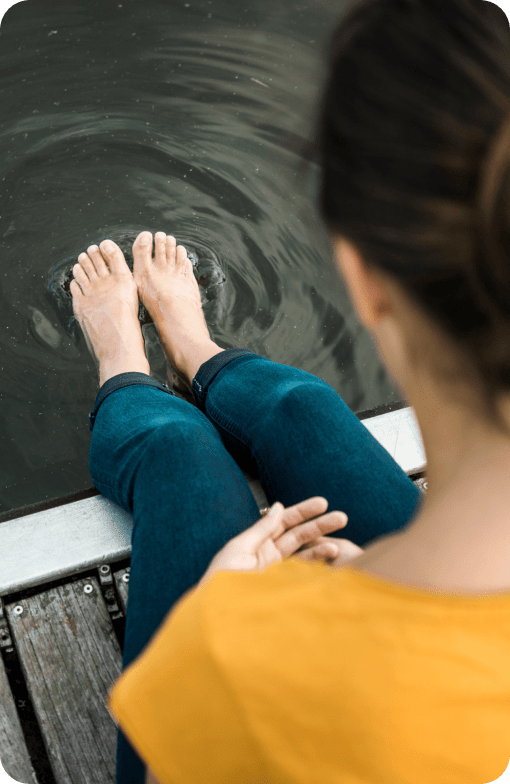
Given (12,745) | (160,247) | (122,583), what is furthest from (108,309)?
(12,745)

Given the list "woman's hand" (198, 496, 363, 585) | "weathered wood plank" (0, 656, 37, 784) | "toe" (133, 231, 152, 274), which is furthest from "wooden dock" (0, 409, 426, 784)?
"toe" (133, 231, 152, 274)

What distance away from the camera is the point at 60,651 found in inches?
44.2

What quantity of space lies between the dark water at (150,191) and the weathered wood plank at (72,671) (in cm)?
50

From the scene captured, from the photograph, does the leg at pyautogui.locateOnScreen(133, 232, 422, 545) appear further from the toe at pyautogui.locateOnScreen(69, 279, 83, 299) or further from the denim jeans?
the toe at pyautogui.locateOnScreen(69, 279, 83, 299)

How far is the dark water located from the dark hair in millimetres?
1300

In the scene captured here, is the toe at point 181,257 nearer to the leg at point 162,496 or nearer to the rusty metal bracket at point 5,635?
the leg at point 162,496

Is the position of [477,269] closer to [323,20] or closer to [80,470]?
[80,470]

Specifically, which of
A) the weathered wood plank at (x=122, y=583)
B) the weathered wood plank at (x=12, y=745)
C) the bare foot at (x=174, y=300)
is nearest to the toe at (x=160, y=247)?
the bare foot at (x=174, y=300)

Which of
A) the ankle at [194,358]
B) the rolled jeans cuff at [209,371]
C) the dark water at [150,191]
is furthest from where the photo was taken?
the dark water at [150,191]

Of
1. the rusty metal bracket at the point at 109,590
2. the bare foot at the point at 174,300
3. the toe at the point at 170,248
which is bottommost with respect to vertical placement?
the rusty metal bracket at the point at 109,590

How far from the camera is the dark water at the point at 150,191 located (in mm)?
1736

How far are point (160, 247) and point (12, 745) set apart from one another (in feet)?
4.29

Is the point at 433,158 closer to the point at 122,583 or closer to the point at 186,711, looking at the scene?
the point at 186,711

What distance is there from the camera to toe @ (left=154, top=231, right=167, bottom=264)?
1.92 metres
